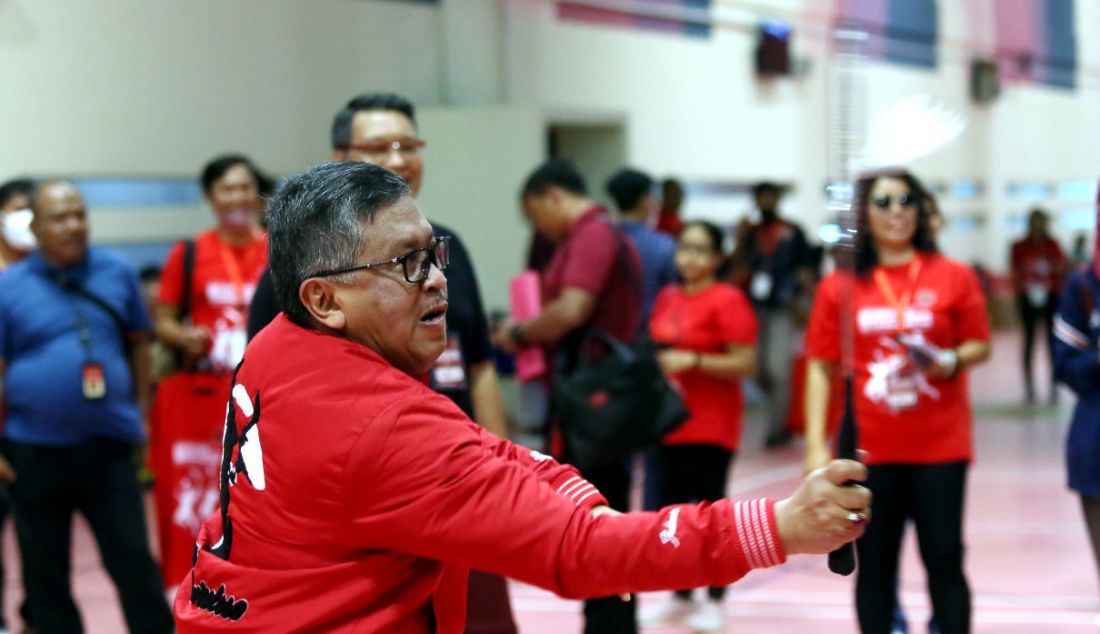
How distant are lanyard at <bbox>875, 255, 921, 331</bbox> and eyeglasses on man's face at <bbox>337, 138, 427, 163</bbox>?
1666 mm

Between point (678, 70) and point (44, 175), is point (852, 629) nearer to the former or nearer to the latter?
point (44, 175)

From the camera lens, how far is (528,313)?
5.22 meters

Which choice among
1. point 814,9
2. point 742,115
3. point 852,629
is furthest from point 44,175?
point 814,9

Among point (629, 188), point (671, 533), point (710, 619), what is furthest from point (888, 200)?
point (671, 533)

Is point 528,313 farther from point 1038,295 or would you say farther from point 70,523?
point 1038,295

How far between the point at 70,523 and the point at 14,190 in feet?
5.05

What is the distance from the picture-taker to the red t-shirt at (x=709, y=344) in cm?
571

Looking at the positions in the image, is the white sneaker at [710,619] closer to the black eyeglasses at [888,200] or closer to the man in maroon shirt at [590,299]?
the man in maroon shirt at [590,299]

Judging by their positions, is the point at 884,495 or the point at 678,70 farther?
the point at 678,70

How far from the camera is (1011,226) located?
20.8 m

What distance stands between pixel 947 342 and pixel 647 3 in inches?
347

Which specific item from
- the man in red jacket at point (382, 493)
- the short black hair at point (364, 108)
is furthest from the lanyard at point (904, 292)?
the man in red jacket at point (382, 493)

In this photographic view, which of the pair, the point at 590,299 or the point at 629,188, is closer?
the point at 590,299

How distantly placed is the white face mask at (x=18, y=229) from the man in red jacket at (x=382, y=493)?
364 cm
